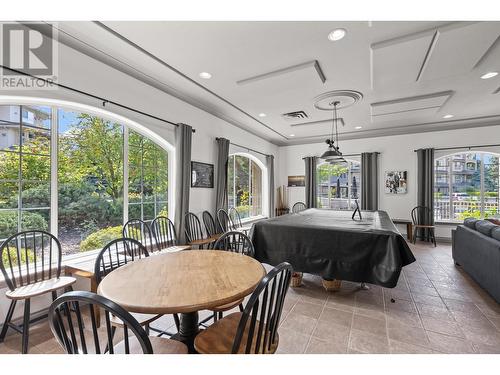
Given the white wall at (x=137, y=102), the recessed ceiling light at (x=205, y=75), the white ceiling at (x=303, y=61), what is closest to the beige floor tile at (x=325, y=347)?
the white wall at (x=137, y=102)

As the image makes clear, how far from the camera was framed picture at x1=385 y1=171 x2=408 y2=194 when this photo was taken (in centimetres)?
595

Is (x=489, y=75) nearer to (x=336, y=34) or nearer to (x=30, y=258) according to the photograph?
(x=336, y=34)

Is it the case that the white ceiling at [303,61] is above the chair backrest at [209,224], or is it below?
above

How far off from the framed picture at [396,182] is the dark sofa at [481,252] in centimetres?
247

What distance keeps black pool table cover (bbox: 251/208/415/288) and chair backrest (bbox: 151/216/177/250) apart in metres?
1.24

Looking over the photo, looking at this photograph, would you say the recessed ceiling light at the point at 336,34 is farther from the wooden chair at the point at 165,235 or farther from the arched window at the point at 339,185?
the arched window at the point at 339,185

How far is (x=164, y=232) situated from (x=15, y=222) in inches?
63.2

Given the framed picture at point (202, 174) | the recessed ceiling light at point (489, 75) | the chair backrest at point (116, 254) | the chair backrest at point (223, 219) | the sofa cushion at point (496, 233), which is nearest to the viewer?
the chair backrest at point (116, 254)

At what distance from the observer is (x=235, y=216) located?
551 cm

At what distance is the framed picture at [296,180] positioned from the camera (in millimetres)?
7206

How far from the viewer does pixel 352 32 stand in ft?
7.27

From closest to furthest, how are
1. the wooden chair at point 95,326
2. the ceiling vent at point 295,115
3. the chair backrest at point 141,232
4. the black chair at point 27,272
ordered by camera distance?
the wooden chair at point 95,326, the black chair at point 27,272, the chair backrest at point 141,232, the ceiling vent at point 295,115

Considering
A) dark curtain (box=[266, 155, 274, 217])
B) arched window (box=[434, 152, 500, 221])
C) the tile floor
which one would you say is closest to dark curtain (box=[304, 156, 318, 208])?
dark curtain (box=[266, 155, 274, 217])

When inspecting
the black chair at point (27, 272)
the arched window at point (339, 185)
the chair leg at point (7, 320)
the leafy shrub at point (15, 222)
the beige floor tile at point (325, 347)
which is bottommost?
the beige floor tile at point (325, 347)
